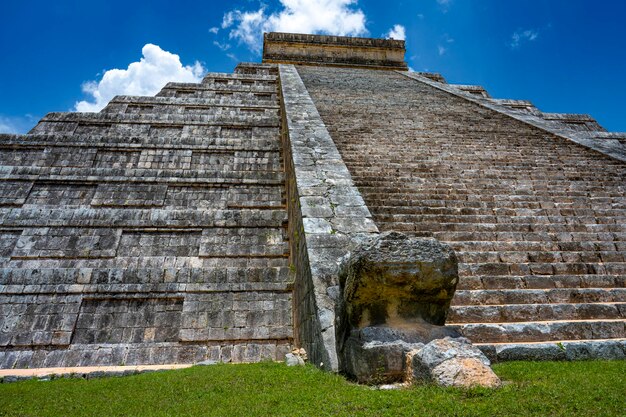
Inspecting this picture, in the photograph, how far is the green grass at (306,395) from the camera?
6.79 feet

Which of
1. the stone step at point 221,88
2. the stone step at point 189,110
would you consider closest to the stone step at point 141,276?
the stone step at point 189,110

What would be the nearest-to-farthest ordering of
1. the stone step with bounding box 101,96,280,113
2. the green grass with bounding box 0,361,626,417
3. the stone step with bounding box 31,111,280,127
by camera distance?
the green grass with bounding box 0,361,626,417, the stone step with bounding box 31,111,280,127, the stone step with bounding box 101,96,280,113

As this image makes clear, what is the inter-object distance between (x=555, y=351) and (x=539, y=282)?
4.70 ft

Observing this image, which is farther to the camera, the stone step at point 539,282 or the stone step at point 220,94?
the stone step at point 220,94

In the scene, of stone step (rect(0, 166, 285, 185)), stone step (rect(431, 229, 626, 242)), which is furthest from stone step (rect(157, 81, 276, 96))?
stone step (rect(431, 229, 626, 242))

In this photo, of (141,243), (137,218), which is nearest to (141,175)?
(137,218)

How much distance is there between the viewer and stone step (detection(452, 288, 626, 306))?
4312mm

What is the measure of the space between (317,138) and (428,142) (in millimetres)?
2944

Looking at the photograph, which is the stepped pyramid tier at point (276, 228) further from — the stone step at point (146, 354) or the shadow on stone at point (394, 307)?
the shadow on stone at point (394, 307)

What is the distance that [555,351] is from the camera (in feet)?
11.2

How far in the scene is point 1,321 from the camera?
5.59 m

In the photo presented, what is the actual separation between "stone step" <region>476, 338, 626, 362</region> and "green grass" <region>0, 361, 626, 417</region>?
19cm

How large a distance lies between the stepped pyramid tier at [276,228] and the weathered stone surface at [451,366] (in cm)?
51

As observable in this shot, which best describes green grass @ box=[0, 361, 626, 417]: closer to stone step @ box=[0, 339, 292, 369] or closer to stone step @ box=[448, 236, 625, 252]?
stone step @ box=[0, 339, 292, 369]
